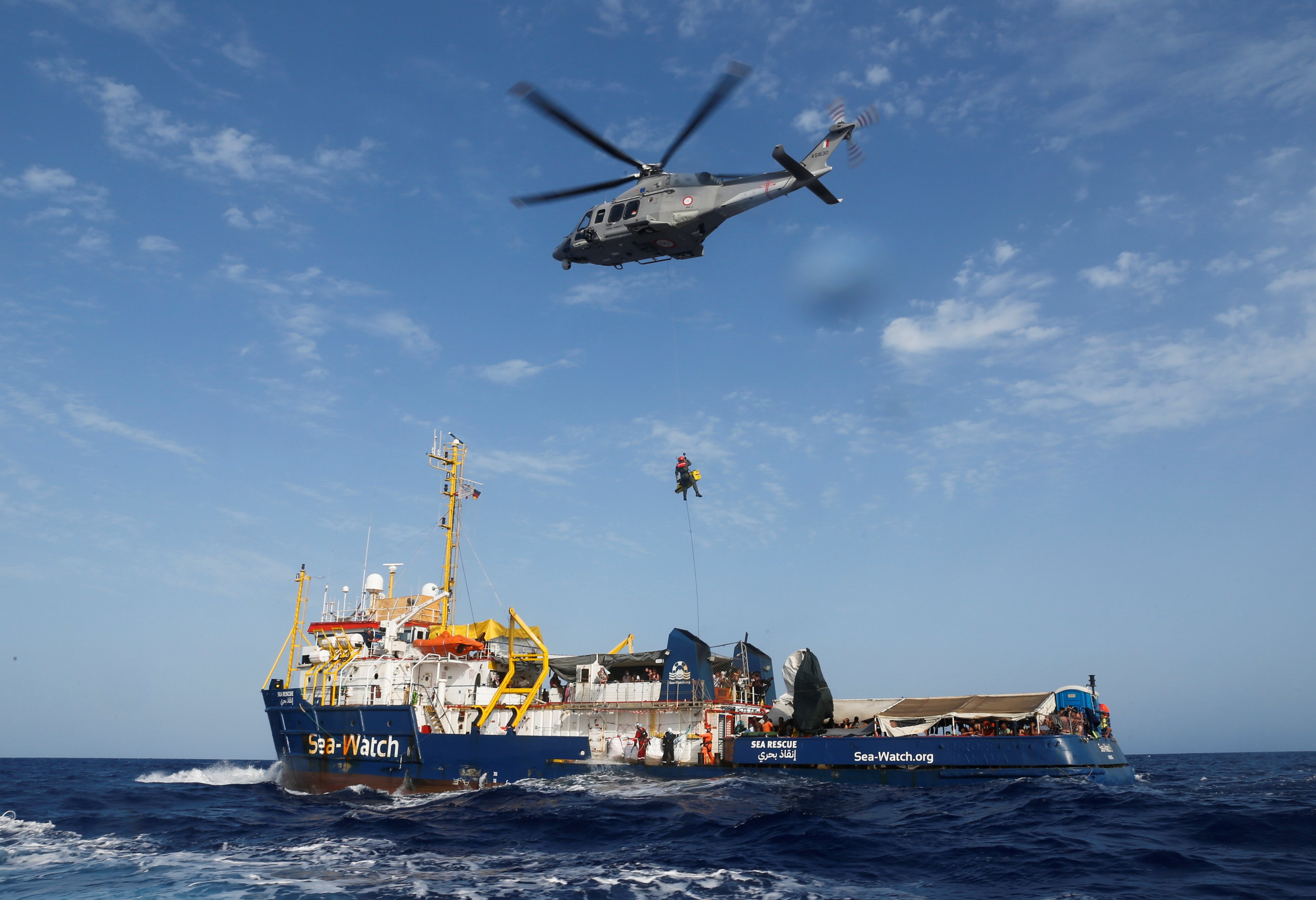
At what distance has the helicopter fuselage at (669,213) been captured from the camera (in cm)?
2153

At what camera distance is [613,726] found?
30.2 meters

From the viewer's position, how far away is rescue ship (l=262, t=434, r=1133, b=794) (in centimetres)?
2530

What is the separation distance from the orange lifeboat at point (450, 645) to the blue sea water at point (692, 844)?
19.3ft

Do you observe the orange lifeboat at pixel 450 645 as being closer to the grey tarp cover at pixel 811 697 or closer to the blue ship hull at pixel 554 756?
the blue ship hull at pixel 554 756

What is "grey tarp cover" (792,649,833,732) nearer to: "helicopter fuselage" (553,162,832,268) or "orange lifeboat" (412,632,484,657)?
"orange lifeboat" (412,632,484,657)

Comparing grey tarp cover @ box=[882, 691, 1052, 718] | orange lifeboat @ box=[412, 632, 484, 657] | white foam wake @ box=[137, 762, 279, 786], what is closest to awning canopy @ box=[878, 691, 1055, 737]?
grey tarp cover @ box=[882, 691, 1052, 718]

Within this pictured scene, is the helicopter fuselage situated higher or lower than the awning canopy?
higher

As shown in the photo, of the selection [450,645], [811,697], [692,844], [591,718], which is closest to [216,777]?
[450,645]

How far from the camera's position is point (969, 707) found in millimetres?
26672

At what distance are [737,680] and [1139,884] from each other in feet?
64.5

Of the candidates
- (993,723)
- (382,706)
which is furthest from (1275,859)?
(382,706)

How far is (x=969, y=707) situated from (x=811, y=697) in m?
5.33

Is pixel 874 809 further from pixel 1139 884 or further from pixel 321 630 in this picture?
pixel 321 630

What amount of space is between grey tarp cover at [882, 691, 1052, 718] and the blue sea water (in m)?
2.65
